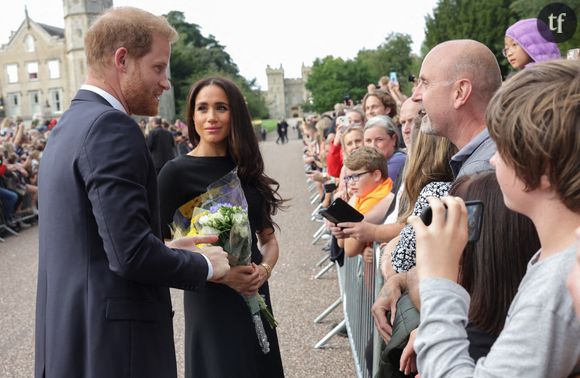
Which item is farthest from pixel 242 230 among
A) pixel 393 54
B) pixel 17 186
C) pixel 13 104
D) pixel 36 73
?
pixel 393 54

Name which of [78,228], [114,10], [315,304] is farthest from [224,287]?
[315,304]

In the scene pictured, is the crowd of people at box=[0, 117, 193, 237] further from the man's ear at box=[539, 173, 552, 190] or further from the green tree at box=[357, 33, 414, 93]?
the green tree at box=[357, 33, 414, 93]

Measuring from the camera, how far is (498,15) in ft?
135

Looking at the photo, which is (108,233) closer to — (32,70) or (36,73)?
(36,73)

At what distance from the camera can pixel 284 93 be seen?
147625mm

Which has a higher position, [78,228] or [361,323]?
[78,228]

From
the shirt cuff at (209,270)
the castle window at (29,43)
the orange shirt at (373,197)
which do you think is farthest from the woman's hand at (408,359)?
the castle window at (29,43)

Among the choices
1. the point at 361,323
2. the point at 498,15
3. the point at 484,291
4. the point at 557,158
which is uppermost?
the point at 498,15

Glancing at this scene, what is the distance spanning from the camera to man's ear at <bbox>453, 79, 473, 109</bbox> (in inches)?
112

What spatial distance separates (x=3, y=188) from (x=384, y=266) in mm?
12541

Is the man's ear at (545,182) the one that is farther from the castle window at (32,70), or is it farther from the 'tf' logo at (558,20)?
the castle window at (32,70)

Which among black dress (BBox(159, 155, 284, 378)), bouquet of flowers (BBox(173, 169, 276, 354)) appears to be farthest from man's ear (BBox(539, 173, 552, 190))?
black dress (BBox(159, 155, 284, 378))

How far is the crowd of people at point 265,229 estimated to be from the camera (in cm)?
144

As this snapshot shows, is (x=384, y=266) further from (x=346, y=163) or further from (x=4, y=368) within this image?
(x=4, y=368)
